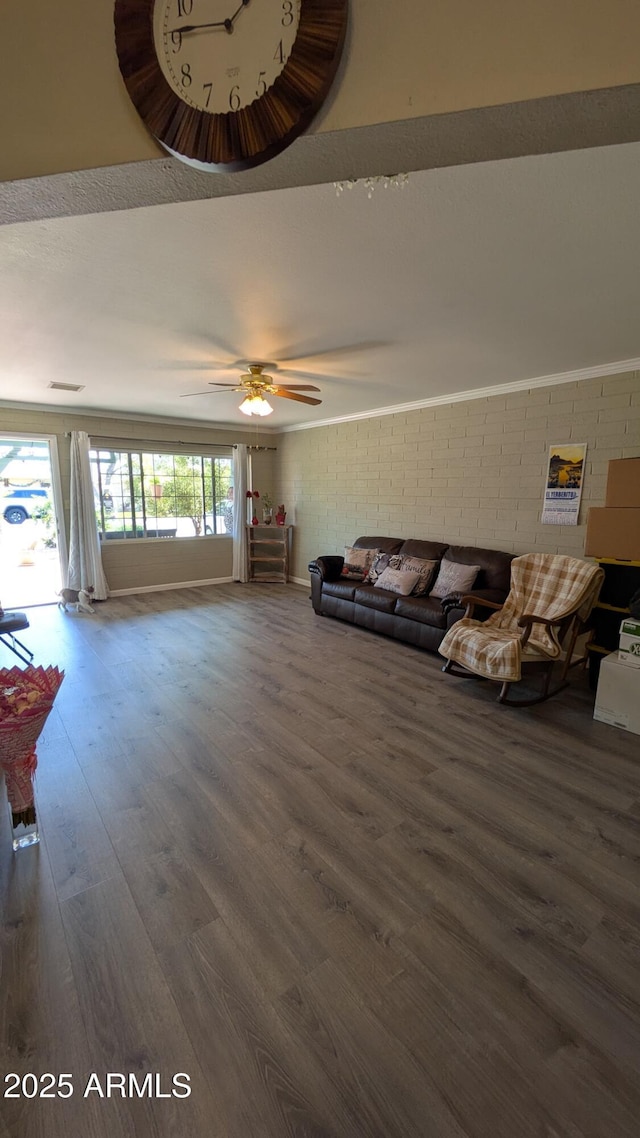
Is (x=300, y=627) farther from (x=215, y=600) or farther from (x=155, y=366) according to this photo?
(x=155, y=366)

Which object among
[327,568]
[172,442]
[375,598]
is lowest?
[375,598]

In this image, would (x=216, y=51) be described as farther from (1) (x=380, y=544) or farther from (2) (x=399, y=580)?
(1) (x=380, y=544)

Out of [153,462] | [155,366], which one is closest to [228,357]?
[155,366]

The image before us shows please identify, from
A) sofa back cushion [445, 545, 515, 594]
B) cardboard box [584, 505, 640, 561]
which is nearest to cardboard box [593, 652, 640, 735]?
cardboard box [584, 505, 640, 561]

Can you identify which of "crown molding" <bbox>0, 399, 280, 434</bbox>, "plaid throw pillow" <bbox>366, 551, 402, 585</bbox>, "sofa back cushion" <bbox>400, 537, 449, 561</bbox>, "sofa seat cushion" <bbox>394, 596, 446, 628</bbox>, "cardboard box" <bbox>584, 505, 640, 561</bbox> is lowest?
"sofa seat cushion" <bbox>394, 596, 446, 628</bbox>

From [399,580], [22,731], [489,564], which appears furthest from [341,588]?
[22,731]

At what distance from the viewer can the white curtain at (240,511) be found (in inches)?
257

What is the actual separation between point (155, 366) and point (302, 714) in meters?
2.93

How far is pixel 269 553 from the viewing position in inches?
276

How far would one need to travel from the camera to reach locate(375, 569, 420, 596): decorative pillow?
13.8 ft

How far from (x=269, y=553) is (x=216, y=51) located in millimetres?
6291

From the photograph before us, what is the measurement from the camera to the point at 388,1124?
3.13 ft

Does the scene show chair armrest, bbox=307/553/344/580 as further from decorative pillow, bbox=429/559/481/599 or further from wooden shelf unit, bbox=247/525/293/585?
wooden shelf unit, bbox=247/525/293/585

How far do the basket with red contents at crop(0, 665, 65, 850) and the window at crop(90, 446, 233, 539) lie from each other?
4397 millimetres
